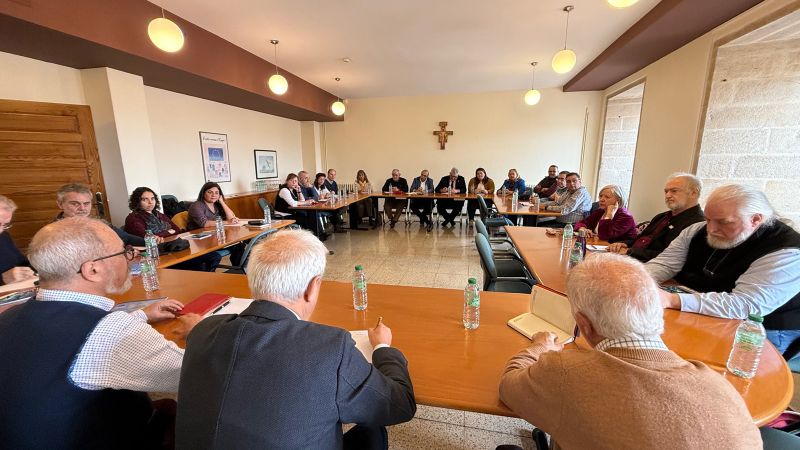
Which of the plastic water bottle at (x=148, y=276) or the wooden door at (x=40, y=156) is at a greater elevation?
the wooden door at (x=40, y=156)

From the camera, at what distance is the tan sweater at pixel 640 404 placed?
62 cm

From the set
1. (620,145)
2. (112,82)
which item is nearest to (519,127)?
(620,145)

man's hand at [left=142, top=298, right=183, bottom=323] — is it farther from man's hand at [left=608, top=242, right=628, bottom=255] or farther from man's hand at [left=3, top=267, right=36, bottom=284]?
man's hand at [left=608, top=242, right=628, bottom=255]

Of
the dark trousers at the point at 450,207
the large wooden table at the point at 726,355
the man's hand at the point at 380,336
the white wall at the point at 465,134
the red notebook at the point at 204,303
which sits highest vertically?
the white wall at the point at 465,134

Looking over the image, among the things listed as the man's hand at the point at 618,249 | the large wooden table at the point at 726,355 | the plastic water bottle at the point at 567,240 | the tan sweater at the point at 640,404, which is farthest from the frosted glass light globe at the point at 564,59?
the tan sweater at the point at 640,404

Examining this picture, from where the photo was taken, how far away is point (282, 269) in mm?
886

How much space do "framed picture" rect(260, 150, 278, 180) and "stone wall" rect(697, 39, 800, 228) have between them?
712 cm

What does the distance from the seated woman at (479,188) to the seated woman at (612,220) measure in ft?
11.4

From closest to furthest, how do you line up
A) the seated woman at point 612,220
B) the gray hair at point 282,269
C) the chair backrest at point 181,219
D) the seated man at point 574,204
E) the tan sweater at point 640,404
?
the tan sweater at point 640,404 → the gray hair at point 282,269 → the seated woman at point 612,220 → the chair backrest at point 181,219 → the seated man at point 574,204

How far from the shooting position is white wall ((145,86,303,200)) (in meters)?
4.60

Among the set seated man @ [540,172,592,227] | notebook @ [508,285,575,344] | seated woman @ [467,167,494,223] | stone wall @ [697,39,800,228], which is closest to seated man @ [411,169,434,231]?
seated woman @ [467,167,494,223]

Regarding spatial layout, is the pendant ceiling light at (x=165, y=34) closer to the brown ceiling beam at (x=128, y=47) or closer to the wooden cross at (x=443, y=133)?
the brown ceiling beam at (x=128, y=47)

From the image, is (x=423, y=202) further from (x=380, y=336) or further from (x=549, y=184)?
(x=380, y=336)

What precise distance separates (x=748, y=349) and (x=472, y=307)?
3.05 feet
